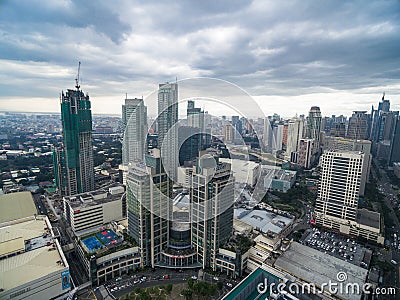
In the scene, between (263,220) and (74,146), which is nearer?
Answer: (263,220)

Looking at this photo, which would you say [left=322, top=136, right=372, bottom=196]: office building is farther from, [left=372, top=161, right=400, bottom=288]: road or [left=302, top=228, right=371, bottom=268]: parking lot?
[left=302, top=228, right=371, bottom=268]: parking lot

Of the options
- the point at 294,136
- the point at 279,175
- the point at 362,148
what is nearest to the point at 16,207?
the point at 279,175

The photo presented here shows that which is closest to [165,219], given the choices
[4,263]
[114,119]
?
[4,263]

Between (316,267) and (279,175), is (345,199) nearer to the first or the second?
(316,267)

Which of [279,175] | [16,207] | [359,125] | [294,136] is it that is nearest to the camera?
[16,207]

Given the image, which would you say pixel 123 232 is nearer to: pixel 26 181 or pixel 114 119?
pixel 26 181

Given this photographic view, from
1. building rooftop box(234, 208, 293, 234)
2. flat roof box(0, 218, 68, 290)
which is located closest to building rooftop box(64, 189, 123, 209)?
flat roof box(0, 218, 68, 290)
